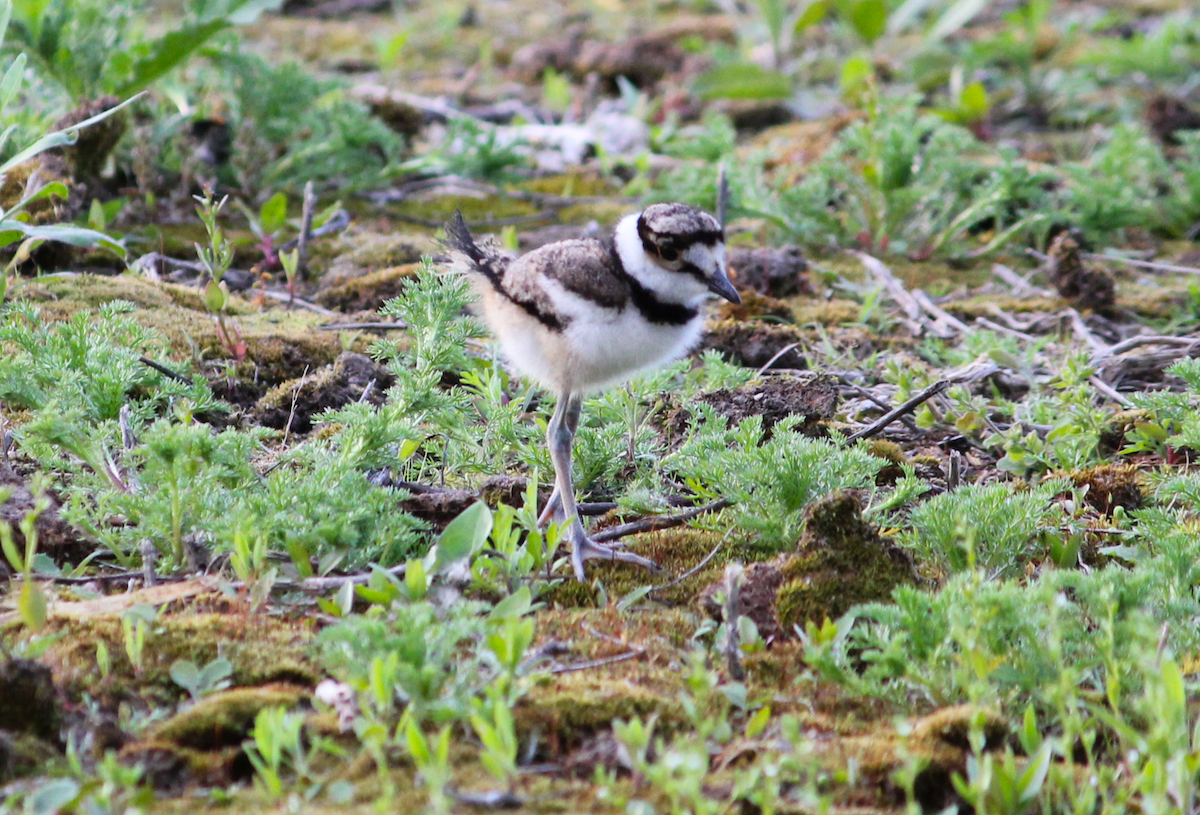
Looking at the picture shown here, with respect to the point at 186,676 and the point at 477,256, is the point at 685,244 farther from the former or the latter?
the point at 186,676

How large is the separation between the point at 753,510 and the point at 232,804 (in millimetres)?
1518

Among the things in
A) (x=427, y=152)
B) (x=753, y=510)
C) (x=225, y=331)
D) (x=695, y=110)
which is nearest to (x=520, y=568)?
(x=753, y=510)

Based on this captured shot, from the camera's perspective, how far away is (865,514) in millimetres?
3309

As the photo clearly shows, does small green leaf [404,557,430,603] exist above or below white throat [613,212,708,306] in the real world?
below

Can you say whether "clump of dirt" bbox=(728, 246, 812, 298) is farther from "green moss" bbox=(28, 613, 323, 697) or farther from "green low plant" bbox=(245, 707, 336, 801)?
"green low plant" bbox=(245, 707, 336, 801)

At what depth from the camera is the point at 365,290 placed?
4.98m

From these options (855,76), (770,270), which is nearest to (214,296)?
Answer: (770,270)

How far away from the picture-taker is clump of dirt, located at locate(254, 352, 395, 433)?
3963 millimetres

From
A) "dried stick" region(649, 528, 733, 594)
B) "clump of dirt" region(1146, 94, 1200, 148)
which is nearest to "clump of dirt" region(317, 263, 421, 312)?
"dried stick" region(649, 528, 733, 594)

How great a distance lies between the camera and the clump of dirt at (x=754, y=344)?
4.64m

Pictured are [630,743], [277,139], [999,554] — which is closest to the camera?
[630,743]

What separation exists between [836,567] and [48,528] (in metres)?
1.88

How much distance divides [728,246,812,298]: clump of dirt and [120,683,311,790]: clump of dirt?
3.39 meters

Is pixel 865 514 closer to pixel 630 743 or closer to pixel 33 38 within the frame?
pixel 630 743
